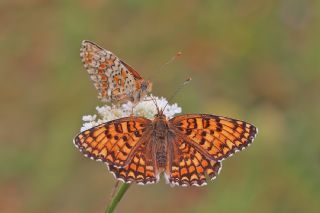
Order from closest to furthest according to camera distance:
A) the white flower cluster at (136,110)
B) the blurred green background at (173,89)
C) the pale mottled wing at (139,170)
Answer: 1. the pale mottled wing at (139,170)
2. the white flower cluster at (136,110)
3. the blurred green background at (173,89)

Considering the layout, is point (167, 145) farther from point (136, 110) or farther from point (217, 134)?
point (136, 110)

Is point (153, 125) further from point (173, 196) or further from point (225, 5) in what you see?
point (225, 5)

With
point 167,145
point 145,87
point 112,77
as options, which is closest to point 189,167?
point 167,145

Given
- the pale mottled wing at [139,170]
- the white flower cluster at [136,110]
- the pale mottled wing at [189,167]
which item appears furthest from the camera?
the white flower cluster at [136,110]

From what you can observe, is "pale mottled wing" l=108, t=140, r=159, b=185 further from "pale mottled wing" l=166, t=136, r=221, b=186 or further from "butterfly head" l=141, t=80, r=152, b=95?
"butterfly head" l=141, t=80, r=152, b=95

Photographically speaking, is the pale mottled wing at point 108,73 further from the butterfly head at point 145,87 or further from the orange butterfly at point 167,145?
the orange butterfly at point 167,145

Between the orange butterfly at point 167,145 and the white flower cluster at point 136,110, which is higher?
the white flower cluster at point 136,110

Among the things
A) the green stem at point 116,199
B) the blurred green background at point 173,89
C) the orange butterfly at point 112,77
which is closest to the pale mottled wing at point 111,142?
the green stem at point 116,199
